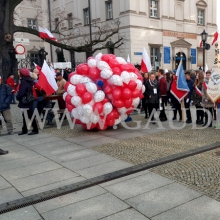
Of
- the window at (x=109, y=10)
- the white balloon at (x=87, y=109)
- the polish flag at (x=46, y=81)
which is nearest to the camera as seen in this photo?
the white balloon at (x=87, y=109)

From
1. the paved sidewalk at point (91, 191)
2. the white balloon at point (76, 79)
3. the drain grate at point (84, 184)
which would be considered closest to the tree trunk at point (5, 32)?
the white balloon at point (76, 79)

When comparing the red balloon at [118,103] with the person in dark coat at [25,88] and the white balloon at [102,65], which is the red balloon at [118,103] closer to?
the white balloon at [102,65]

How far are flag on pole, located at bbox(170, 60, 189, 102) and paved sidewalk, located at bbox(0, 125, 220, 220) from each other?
421cm

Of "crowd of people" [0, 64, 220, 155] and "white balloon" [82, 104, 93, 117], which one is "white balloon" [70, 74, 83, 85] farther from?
"crowd of people" [0, 64, 220, 155]

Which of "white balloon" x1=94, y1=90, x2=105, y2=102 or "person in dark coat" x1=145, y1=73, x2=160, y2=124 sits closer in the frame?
"white balloon" x1=94, y1=90, x2=105, y2=102

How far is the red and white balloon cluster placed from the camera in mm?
7852

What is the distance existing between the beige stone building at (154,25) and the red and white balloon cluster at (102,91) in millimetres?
18122

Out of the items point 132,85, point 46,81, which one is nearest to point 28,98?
point 46,81

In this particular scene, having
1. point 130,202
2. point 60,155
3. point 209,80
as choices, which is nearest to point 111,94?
point 60,155

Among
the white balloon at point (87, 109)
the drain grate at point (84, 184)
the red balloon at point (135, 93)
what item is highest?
the red balloon at point (135, 93)

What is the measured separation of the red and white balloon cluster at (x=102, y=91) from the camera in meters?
7.85

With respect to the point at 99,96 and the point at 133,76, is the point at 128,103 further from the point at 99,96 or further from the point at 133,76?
the point at 99,96

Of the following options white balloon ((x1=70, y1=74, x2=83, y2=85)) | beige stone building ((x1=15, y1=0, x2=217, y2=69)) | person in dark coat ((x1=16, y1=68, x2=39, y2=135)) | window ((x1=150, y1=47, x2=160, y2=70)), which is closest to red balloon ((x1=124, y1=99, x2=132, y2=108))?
white balloon ((x1=70, y1=74, x2=83, y2=85))

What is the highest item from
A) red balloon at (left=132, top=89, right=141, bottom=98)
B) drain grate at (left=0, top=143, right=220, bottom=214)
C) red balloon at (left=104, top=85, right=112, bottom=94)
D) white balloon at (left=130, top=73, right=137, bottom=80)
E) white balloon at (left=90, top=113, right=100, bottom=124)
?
white balloon at (left=130, top=73, right=137, bottom=80)
